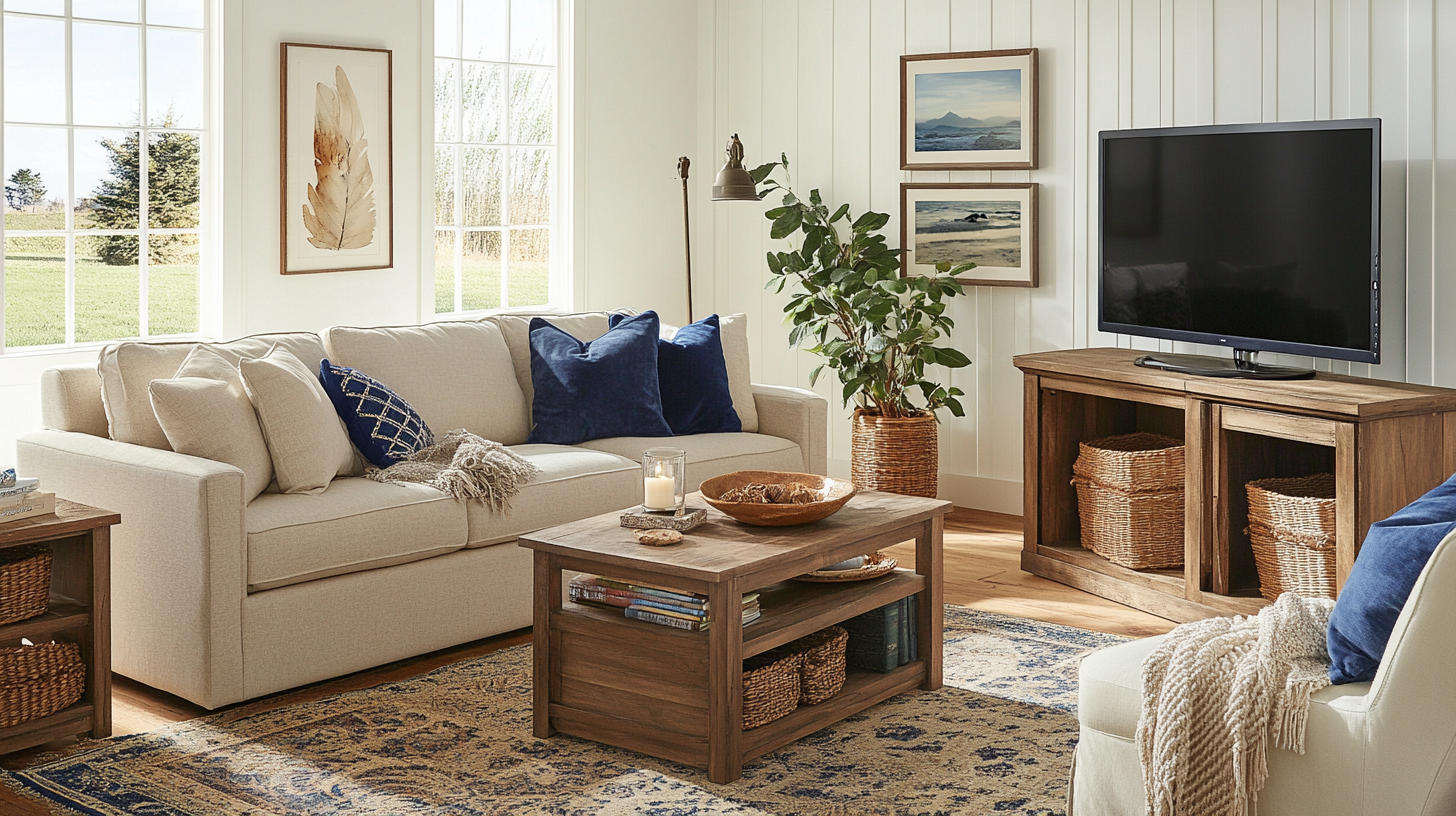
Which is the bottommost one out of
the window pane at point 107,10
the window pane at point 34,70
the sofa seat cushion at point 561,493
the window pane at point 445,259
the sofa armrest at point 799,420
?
the sofa seat cushion at point 561,493

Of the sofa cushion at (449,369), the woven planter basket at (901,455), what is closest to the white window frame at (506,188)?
the sofa cushion at (449,369)

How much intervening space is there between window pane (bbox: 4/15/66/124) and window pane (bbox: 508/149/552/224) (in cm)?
197

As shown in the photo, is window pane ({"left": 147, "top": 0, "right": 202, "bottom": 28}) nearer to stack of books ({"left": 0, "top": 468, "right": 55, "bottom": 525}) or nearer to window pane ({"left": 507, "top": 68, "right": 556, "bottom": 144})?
window pane ({"left": 507, "top": 68, "right": 556, "bottom": 144})

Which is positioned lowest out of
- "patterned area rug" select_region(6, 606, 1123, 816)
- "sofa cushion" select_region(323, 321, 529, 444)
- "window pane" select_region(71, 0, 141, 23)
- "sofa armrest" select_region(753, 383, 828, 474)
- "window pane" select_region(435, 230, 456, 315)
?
"patterned area rug" select_region(6, 606, 1123, 816)

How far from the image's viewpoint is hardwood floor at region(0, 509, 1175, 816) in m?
3.31

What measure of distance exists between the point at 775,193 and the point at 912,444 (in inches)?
60.2

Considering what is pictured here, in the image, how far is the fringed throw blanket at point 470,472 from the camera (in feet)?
12.4

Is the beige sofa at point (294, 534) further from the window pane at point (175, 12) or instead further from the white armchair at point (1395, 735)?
the white armchair at point (1395, 735)

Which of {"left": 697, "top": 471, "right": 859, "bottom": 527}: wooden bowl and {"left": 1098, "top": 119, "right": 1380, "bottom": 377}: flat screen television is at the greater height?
{"left": 1098, "top": 119, "right": 1380, "bottom": 377}: flat screen television

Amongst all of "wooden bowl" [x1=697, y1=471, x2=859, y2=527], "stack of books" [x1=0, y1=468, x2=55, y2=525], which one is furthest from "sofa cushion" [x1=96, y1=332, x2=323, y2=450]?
"wooden bowl" [x1=697, y1=471, x2=859, y2=527]

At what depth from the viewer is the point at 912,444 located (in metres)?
→ 5.46

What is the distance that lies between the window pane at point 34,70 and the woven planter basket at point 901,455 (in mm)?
3122

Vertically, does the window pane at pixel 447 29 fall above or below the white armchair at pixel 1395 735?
above

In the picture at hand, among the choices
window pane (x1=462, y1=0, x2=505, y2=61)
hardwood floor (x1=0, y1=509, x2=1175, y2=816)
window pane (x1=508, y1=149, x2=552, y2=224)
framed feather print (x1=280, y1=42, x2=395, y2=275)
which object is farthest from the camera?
window pane (x1=508, y1=149, x2=552, y2=224)
